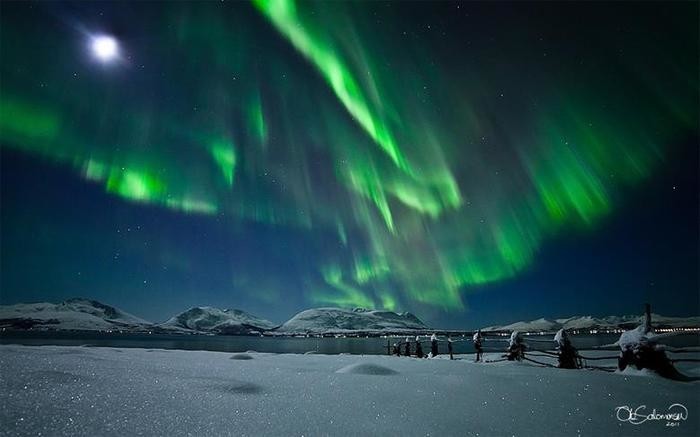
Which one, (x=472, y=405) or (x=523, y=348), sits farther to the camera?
(x=523, y=348)

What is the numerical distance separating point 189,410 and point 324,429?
2463 millimetres

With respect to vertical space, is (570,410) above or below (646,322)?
below

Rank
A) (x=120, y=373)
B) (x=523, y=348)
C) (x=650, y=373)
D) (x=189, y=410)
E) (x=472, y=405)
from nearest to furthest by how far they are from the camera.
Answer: (x=189, y=410), (x=472, y=405), (x=120, y=373), (x=650, y=373), (x=523, y=348)

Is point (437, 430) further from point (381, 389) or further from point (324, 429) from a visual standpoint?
point (381, 389)

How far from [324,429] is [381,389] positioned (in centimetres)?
367

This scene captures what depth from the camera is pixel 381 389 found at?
355 inches

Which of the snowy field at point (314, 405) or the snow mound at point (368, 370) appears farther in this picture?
the snow mound at point (368, 370)

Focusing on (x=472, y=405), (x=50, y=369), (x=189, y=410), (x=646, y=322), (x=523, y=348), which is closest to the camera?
(x=189, y=410)

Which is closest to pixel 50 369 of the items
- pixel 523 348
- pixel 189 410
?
pixel 189 410

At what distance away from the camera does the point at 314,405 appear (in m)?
6.95

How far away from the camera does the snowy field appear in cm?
539

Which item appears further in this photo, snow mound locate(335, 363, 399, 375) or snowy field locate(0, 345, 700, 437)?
snow mound locate(335, 363, 399, 375)

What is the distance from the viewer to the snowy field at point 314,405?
5.39 m

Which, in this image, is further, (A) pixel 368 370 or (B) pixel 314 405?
(A) pixel 368 370
